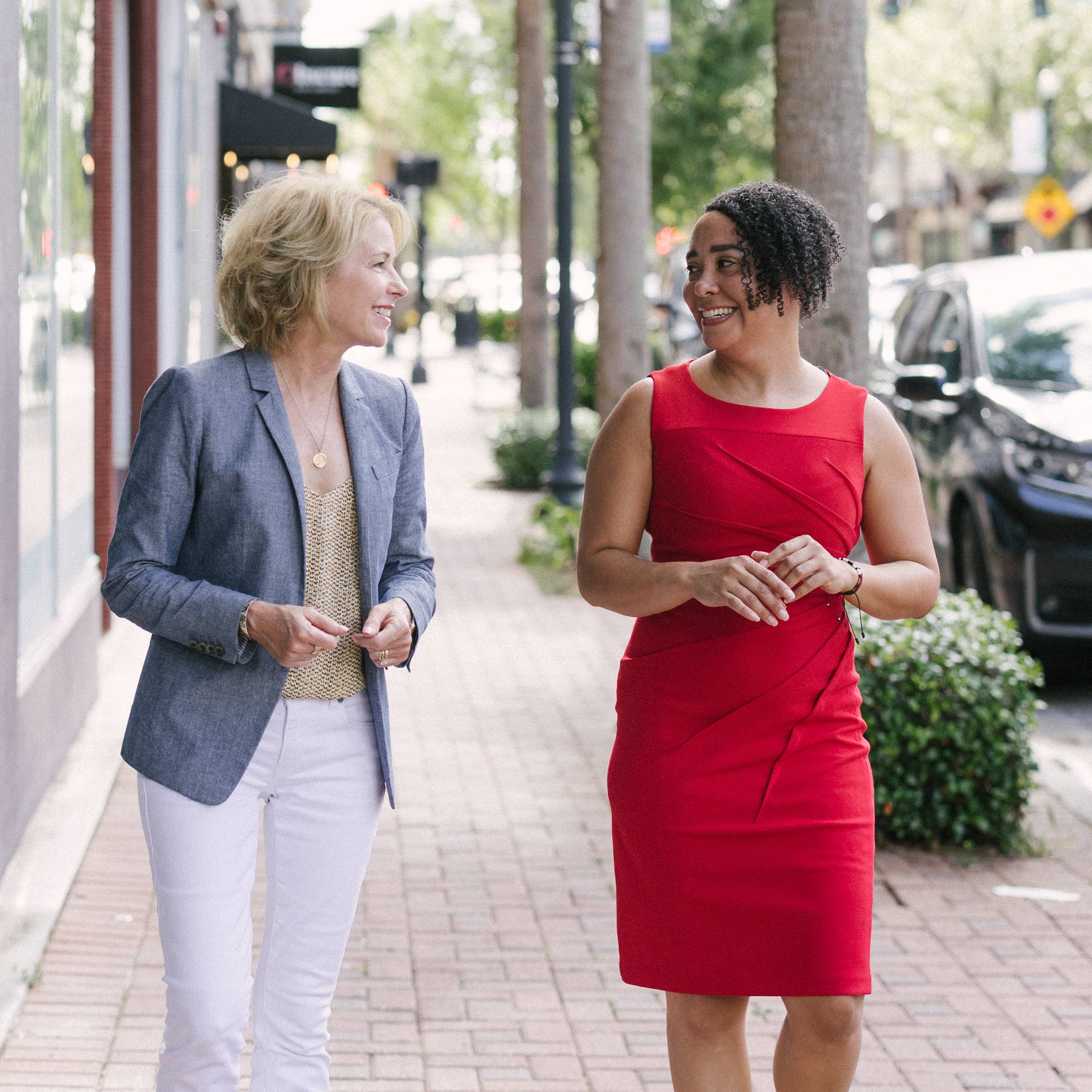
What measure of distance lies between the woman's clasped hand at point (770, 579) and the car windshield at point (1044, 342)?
5904mm

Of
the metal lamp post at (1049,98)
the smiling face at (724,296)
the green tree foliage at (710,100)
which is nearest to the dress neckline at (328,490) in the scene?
the smiling face at (724,296)

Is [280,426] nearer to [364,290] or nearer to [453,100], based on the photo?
[364,290]

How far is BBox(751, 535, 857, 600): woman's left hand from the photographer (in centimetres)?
286

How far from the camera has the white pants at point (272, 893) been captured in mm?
2873

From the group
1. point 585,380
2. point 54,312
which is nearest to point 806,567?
point 54,312

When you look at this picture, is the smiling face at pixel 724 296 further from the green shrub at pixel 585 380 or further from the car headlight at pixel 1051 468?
the green shrub at pixel 585 380

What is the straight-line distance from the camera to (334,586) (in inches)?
→ 118

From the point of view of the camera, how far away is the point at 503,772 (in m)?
6.84

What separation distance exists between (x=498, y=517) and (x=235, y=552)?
11949 millimetres

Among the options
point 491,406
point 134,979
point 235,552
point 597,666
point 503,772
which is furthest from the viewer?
point 491,406

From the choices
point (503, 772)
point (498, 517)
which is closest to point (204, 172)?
point (498, 517)

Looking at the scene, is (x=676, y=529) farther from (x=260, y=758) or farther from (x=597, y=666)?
(x=597, y=666)

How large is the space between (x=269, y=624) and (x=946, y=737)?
341 centimetres

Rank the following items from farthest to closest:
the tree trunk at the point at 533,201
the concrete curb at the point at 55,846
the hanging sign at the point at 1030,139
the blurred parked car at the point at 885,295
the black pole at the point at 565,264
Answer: the hanging sign at the point at 1030,139 → the tree trunk at the point at 533,201 → the black pole at the point at 565,264 → the blurred parked car at the point at 885,295 → the concrete curb at the point at 55,846
